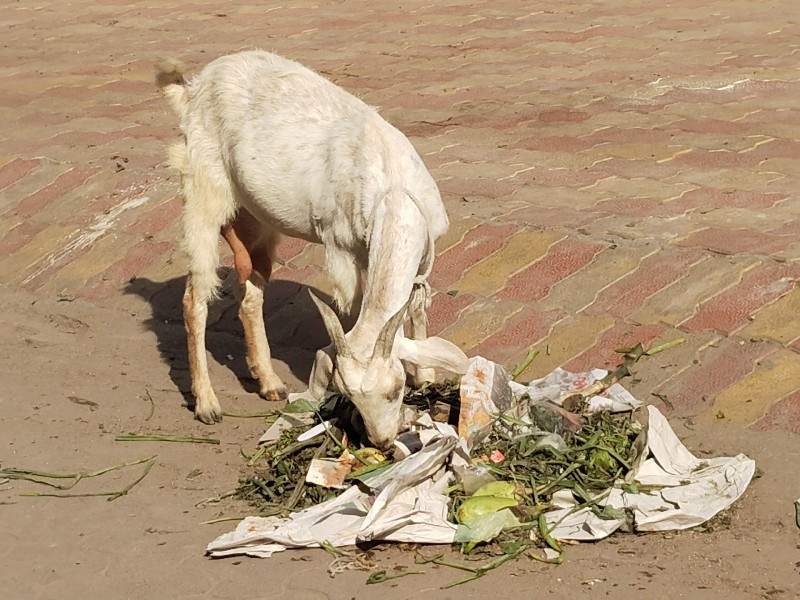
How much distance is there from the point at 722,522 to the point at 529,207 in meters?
2.85

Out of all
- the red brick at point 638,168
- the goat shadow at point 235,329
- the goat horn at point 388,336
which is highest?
the goat horn at point 388,336

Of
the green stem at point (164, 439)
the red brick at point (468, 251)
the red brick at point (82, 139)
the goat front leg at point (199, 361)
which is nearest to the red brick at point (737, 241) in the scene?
the red brick at point (468, 251)

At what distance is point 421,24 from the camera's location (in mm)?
11016

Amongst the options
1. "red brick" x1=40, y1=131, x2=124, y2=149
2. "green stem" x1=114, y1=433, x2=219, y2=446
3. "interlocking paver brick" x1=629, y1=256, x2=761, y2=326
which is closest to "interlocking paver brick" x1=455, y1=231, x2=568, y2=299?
"interlocking paver brick" x1=629, y1=256, x2=761, y2=326

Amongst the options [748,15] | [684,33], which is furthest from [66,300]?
[748,15]

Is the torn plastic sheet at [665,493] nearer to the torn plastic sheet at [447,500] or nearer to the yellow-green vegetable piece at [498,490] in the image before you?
the torn plastic sheet at [447,500]

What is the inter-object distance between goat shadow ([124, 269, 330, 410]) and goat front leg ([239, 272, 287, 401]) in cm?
12

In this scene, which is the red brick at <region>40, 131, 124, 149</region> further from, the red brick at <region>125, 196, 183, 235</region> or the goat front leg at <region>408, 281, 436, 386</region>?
the goat front leg at <region>408, 281, 436, 386</region>

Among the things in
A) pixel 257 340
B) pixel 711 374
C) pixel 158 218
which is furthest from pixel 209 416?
pixel 158 218

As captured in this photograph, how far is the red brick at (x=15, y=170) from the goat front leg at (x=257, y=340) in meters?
3.06

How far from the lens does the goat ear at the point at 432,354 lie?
186 inches

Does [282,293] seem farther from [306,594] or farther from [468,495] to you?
[306,594]

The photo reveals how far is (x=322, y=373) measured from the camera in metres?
4.87

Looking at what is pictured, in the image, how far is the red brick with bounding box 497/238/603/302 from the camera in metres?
6.19
